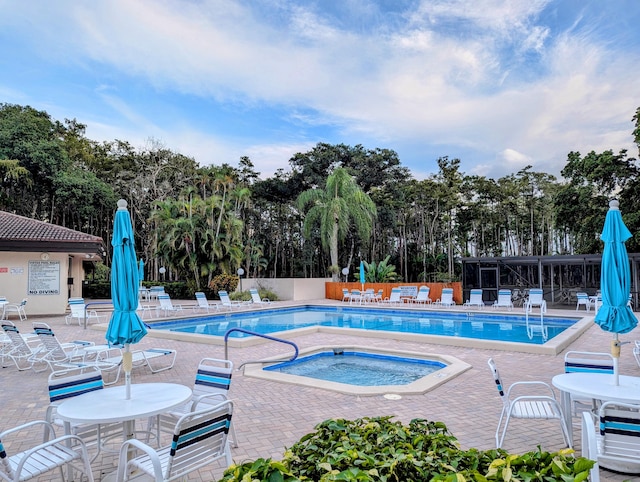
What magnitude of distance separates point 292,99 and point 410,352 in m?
14.0

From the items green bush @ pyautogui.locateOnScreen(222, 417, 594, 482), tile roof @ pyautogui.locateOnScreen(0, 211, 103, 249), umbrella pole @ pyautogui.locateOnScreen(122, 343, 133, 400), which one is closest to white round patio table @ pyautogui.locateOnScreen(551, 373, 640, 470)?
green bush @ pyautogui.locateOnScreen(222, 417, 594, 482)

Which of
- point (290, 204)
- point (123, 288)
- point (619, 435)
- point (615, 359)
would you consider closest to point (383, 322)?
point (615, 359)

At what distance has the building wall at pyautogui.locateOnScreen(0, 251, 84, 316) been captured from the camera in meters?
14.6

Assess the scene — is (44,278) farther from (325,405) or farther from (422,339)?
(325,405)

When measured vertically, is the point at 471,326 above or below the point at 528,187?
below

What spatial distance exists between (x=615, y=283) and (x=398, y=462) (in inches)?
133

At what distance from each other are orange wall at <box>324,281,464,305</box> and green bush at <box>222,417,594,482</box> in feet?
58.8

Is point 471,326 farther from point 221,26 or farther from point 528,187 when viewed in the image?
point 528,187

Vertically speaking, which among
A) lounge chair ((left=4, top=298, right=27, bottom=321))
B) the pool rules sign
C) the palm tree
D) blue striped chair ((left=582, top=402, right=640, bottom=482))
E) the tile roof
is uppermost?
the palm tree

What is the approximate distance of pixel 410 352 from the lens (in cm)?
812

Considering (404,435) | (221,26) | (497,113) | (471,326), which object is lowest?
(471,326)

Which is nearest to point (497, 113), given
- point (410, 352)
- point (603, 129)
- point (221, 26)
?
point (603, 129)

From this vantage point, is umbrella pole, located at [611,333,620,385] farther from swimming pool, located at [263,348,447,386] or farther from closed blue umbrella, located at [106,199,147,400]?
closed blue umbrella, located at [106,199,147,400]

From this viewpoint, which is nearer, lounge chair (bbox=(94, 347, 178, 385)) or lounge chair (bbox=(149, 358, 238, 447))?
lounge chair (bbox=(149, 358, 238, 447))
